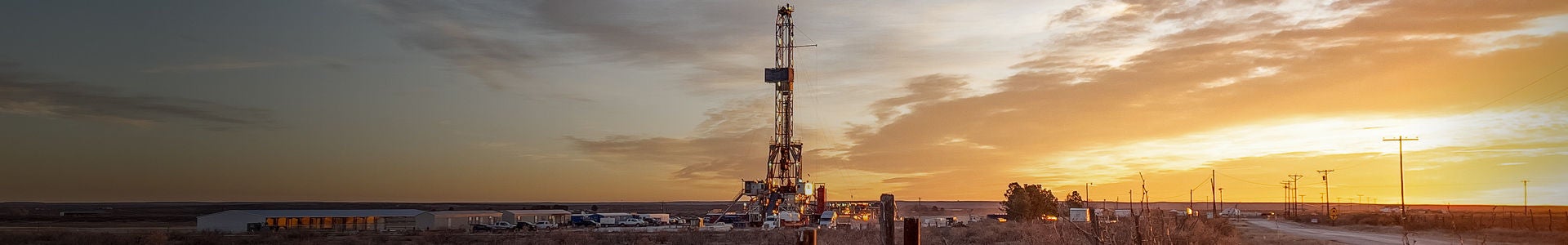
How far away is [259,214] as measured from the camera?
2729 inches

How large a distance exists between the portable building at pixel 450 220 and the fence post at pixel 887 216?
210 feet

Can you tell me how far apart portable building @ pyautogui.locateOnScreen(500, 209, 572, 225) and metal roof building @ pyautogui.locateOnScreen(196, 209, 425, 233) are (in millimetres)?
8854

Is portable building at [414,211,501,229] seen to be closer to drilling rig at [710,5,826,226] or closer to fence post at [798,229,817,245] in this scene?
drilling rig at [710,5,826,226]

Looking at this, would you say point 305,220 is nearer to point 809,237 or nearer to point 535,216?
point 535,216

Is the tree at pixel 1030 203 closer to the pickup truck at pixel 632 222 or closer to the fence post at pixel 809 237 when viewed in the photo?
the pickup truck at pixel 632 222

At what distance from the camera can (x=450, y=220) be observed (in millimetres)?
74875

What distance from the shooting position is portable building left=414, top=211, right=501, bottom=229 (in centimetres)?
7281

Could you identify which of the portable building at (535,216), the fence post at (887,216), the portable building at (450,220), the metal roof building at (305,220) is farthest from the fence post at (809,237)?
the portable building at (535,216)

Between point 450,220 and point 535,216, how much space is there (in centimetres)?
1323

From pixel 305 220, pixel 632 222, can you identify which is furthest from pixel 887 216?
pixel 305 220

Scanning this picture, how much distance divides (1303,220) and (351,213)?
74.2 meters

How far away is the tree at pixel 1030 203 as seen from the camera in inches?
3167

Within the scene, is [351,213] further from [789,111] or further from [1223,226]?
[1223,226]

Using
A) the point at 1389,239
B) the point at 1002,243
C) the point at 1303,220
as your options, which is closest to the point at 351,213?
the point at 1002,243
